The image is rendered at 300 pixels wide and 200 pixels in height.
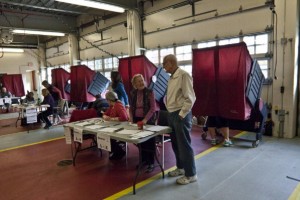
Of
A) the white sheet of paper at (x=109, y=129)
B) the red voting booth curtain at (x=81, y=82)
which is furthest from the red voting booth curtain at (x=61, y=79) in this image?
the white sheet of paper at (x=109, y=129)

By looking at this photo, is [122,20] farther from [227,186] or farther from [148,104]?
[227,186]

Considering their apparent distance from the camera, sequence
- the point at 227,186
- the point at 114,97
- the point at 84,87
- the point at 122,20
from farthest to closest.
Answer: the point at 122,20 < the point at 84,87 < the point at 114,97 < the point at 227,186

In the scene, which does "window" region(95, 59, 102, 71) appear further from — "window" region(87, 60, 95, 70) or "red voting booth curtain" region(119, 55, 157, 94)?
"red voting booth curtain" region(119, 55, 157, 94)

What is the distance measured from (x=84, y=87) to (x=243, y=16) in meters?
5.15

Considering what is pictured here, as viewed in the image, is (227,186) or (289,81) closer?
(227,186)

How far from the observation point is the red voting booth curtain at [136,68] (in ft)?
18.6

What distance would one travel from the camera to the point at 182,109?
9.67 feet

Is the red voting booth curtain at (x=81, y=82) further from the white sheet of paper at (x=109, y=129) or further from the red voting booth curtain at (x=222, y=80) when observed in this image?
the white sheet of paper at (x=109, y=129)

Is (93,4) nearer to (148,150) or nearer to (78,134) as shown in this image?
(78,134)

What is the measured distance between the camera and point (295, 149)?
14.4 feet

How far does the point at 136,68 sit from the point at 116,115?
6.59 ft

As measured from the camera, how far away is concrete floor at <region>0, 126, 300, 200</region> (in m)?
2.90

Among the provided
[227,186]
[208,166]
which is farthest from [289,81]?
[227,186]

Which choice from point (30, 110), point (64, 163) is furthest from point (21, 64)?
point (64, 163)
